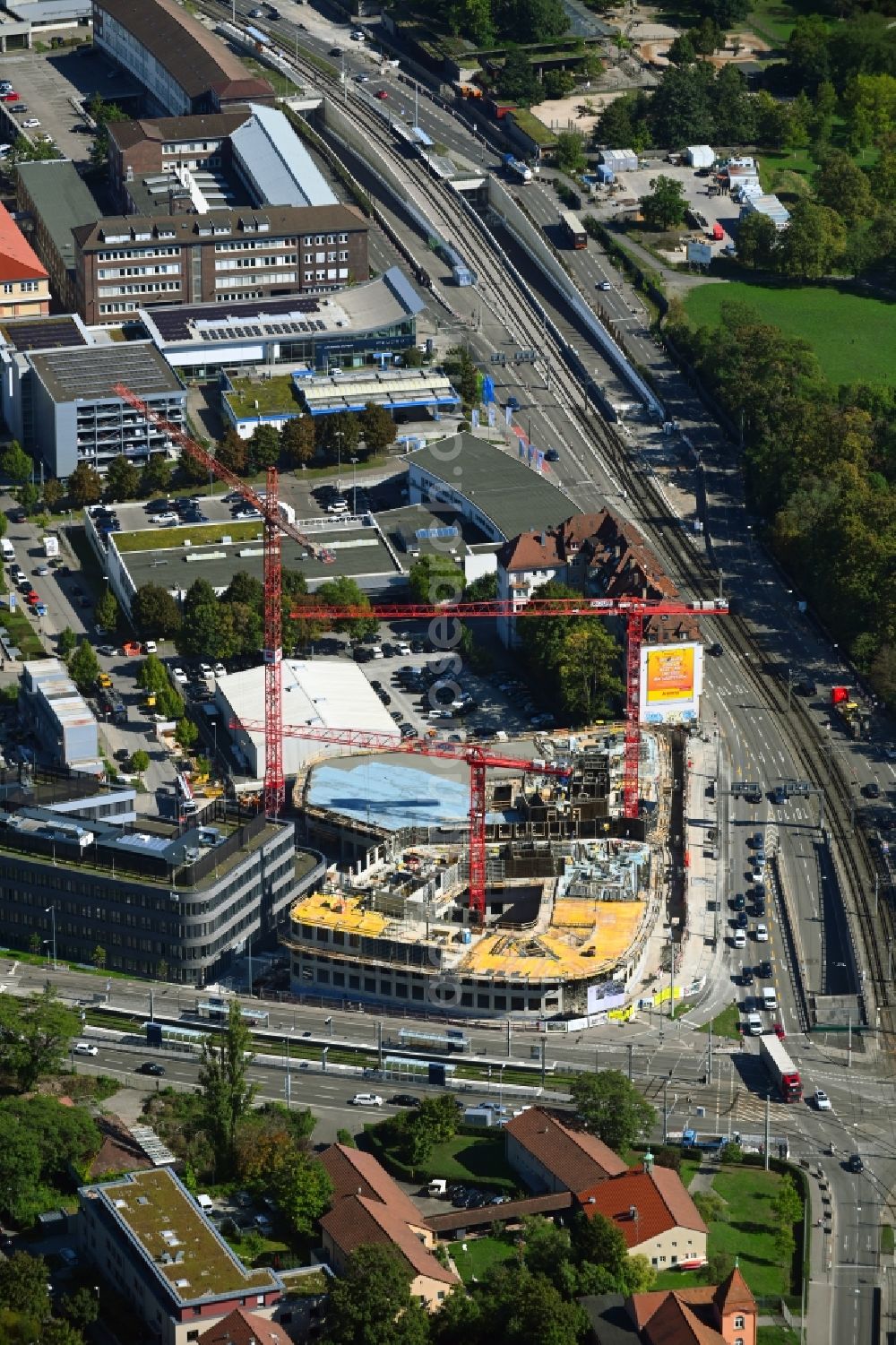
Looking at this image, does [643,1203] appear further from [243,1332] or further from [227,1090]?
[243,1332]

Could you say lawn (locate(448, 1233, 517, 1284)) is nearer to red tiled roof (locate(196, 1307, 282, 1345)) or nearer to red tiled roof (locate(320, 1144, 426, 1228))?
red tiled roof (locate(320, 1144, 426, 1228))

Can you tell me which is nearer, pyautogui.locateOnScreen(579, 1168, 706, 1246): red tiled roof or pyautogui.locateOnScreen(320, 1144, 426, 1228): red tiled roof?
pyautogui.locateOnScreen(579, 1168, 706, 1246): red tiled roof

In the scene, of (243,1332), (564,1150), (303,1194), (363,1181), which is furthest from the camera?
(564,1150)

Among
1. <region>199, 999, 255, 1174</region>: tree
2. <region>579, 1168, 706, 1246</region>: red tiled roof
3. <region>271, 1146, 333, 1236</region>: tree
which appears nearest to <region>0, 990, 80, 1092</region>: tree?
<region>199, 999, 255, 1174</region>: tree

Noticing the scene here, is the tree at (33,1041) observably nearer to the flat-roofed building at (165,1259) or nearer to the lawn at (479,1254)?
the flat-roofed building at (165,1259)

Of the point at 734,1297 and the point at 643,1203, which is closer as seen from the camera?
the point at 734,1297

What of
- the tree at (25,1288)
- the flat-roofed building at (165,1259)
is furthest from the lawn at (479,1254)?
the tree at (25,1288)

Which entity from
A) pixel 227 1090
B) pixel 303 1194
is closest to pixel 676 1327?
pixel 303 1194
